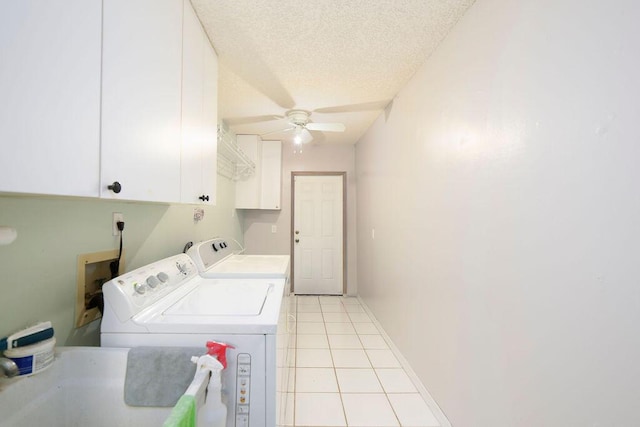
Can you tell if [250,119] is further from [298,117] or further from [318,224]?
[318,224]

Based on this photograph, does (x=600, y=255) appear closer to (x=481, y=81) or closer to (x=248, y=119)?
(x=481, y=81)

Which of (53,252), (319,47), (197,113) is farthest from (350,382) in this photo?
(319,47)

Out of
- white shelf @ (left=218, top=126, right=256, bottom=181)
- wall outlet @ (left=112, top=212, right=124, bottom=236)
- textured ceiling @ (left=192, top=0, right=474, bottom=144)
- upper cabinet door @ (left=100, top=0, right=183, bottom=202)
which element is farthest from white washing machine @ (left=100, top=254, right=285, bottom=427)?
white shelf @ (left=218, top=126, right=256, bottom=181)

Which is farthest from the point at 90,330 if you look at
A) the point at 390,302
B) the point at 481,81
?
the point at 390,302

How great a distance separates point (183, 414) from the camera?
1.94ft

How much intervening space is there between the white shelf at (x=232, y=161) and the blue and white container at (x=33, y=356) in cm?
191

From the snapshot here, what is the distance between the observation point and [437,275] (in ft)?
5.66

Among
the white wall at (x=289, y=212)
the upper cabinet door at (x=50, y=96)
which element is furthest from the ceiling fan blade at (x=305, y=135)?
the upper cabinet door at (x=50, y=96)

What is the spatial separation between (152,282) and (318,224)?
127 inches

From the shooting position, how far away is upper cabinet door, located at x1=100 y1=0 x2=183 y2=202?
781 mm

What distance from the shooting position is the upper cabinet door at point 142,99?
78 centimetres

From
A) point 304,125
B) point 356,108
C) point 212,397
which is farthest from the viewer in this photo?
point 304,125

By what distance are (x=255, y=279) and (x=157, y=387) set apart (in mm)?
851

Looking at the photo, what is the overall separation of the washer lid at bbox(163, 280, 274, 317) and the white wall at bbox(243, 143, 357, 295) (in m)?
2.64
